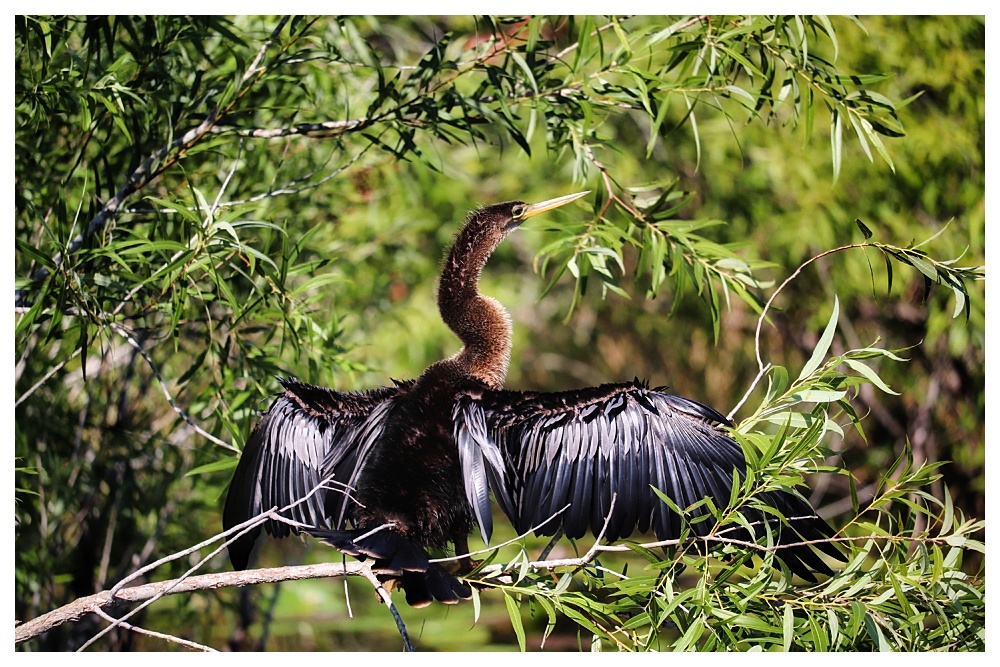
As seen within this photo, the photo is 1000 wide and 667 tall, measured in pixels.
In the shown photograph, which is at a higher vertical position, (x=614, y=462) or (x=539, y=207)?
(x=539, y=207)

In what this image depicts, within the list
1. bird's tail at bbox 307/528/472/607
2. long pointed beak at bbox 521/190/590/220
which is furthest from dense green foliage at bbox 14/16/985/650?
bird's tail at bbox 307/528/472/607

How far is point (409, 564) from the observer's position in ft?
6.28

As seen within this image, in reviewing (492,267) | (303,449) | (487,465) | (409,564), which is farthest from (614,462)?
(492,267)

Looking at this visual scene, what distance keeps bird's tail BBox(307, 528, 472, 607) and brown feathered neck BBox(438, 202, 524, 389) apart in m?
0.54

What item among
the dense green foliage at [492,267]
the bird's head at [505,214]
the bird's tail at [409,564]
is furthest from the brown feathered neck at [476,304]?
the bird's tail at [409,564]

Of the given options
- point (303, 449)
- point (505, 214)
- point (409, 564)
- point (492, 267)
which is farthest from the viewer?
point (492, 267)

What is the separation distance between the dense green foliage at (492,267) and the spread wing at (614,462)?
3.8 inches

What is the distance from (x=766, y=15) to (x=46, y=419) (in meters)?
2.71

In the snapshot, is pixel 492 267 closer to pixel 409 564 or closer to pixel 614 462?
pixel 614 462

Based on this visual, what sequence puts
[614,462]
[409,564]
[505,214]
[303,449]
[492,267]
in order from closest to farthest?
[409,564], [614,462], [303,449], [505,214], [492,267]

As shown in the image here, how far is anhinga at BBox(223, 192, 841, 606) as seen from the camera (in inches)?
81.5

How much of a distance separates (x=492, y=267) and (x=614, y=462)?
4.75m

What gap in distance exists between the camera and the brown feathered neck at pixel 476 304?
2.39m

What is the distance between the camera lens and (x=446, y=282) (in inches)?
98.8
